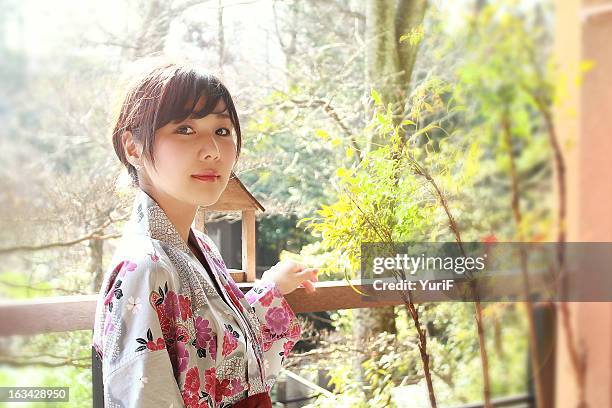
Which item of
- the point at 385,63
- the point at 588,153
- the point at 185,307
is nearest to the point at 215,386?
the point at 185,307

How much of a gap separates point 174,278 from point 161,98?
287mm

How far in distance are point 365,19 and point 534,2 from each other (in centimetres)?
48

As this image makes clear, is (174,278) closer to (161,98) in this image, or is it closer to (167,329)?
(167,329)

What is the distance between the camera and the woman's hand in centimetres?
123

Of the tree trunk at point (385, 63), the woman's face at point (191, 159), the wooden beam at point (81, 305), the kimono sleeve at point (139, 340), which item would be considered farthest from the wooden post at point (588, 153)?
the kimono sleeve at point (139, 340)

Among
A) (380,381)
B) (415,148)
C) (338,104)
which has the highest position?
(338,104)

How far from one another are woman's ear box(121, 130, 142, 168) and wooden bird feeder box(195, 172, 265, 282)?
0.31m

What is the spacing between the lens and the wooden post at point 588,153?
1.10 m

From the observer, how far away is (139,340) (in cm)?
86

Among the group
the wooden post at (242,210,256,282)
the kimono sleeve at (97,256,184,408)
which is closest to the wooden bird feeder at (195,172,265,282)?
the wooden post at (242,210,256,282)

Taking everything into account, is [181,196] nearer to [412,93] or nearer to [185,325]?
[185,325]

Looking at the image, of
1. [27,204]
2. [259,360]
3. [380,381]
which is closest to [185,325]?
[259,360]

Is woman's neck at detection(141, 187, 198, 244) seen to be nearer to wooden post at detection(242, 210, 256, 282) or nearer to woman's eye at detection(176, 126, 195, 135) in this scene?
woman's eye at detection(176, 126, 195, 135)

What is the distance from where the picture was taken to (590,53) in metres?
1.10
